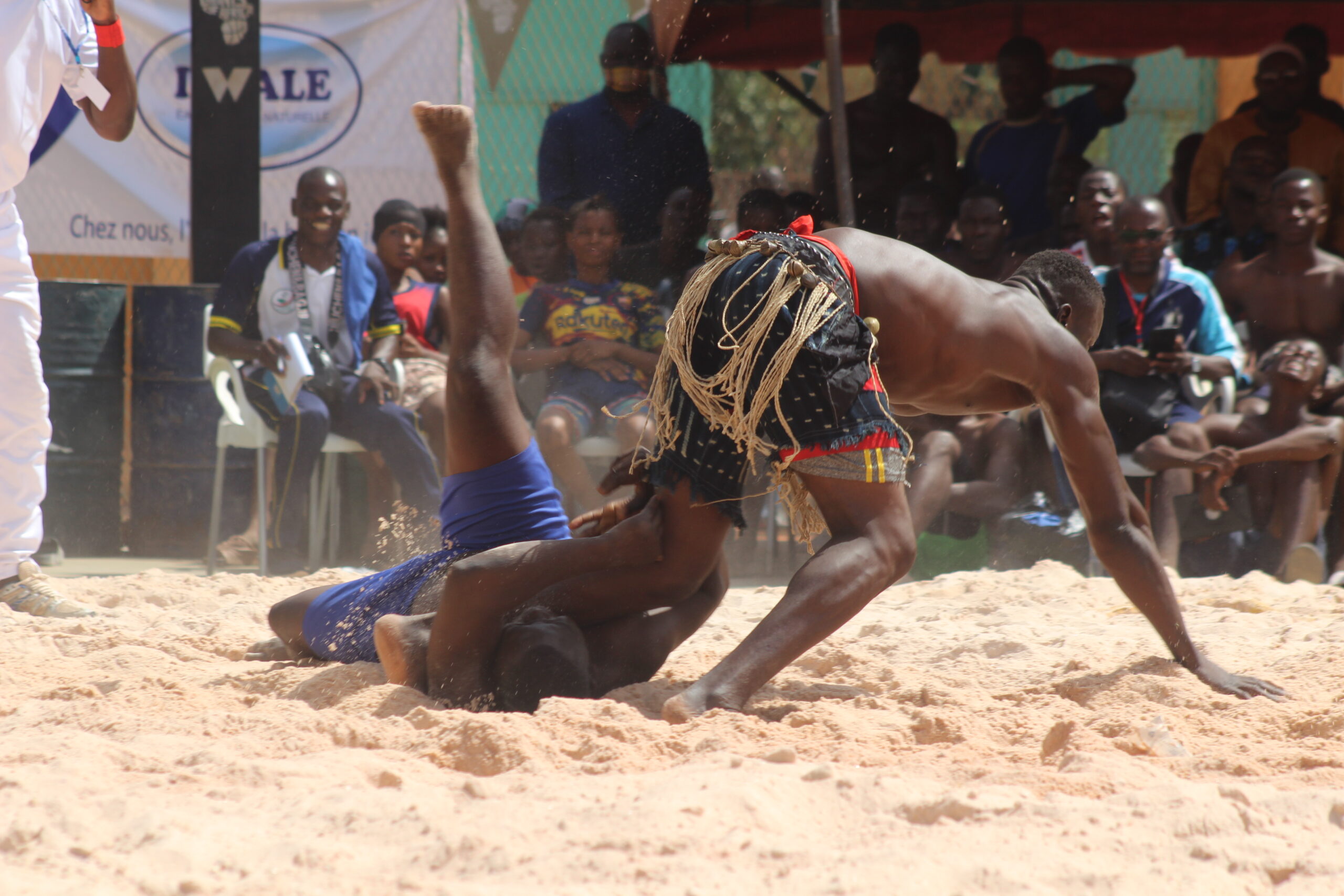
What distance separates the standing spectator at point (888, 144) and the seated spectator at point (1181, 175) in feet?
4.88

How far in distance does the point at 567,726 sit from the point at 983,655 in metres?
1.43

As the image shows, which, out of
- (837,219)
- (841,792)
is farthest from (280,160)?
(841,792)

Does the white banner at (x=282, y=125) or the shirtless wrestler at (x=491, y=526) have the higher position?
the white banner at (x=282, y=125)

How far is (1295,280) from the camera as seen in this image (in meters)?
5.30

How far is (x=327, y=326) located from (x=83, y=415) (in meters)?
1.34

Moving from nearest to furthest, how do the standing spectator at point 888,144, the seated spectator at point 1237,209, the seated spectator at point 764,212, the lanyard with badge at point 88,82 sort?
the lanyard with badge at point 88,82 < the seated spectator at point 764,212 < the seated spectator at point 1237,209 < the standing spectator at point 888,144

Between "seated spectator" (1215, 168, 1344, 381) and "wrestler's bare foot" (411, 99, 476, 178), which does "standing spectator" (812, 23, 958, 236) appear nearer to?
"seated spectator" (1215, 168, 1344, 381)

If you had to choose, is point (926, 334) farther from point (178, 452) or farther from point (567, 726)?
point (178, 452)

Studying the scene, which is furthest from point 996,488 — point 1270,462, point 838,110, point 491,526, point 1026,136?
point 491,526

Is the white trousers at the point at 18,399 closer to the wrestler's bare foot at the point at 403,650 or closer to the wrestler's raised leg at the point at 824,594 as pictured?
the wrestler's bare foot at the point at 403,650

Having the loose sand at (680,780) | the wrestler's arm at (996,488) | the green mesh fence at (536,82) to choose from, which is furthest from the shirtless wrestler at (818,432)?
the green mesh fence at (536,82)

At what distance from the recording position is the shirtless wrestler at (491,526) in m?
2.63

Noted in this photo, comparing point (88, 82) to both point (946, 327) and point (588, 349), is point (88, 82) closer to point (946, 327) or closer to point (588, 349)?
A: point (588, 349)

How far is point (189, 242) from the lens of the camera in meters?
6.10
